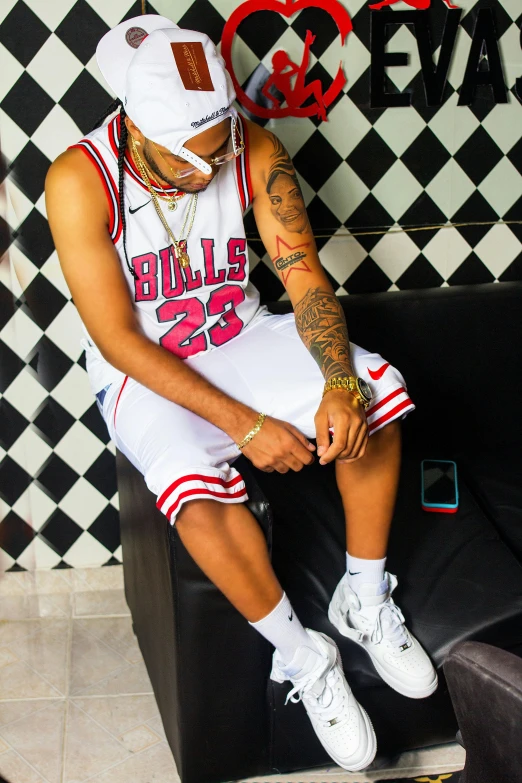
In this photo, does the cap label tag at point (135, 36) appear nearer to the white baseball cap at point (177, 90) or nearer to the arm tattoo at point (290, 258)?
the white baseball cap at point (177, 90)

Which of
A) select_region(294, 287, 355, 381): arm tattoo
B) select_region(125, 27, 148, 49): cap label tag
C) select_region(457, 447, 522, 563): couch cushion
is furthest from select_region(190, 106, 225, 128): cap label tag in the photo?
select_region(457, 447, 522, 563): couch cushion

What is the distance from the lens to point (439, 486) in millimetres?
2055

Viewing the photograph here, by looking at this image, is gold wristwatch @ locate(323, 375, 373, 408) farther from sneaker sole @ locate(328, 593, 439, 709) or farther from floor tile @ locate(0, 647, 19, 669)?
floor tile @ locate(0, 647, 19, 669)

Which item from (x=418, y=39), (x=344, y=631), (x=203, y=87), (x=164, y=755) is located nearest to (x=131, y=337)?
(x=203, y=87)

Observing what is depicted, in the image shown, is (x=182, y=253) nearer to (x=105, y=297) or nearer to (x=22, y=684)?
(x=105, y=297)

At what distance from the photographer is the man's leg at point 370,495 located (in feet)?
5.57

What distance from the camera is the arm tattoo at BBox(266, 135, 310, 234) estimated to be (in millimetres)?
1838

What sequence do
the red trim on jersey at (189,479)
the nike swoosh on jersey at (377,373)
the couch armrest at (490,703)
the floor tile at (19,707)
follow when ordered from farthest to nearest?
the floor tile at (19,707) → the nike swoosh on jersey at (377,373) → the red trim on jersey at (189,479) → the couch armrest at (490,703)

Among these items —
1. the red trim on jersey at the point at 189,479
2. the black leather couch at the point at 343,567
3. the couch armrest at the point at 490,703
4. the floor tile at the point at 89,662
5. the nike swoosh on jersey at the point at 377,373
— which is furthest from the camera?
the floor tile at the point at 89,662

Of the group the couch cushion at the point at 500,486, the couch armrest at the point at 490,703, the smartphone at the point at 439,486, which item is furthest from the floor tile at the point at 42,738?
the couch armrest at the point at 490,703

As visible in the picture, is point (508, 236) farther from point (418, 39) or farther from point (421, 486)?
point (421, 486)

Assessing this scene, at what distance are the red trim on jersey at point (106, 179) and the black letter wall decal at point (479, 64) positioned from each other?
1.01 metres

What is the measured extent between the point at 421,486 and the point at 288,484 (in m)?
0.33

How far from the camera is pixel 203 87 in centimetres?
153
